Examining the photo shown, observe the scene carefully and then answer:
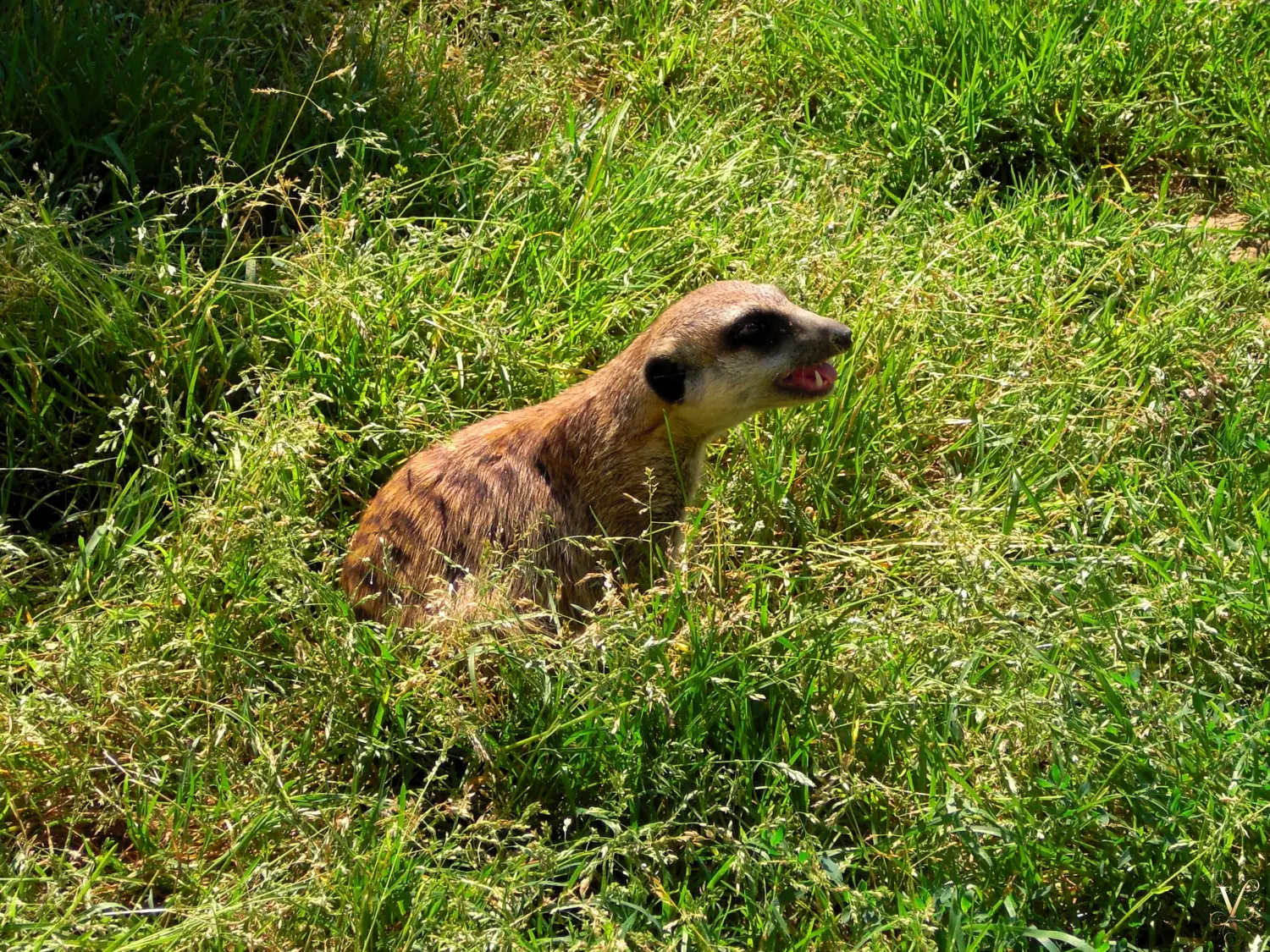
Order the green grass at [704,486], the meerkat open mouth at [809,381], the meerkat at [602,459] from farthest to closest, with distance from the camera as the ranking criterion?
the meerkat open mouth at [809,381], the meerkat at [602,459], the green grass at [704,486]

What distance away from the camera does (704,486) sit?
4.44 metres

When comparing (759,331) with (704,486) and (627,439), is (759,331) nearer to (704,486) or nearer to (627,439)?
(627,439)

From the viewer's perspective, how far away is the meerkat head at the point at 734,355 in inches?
157

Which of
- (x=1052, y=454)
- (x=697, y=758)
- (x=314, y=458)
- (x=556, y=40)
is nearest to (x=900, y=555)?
(x=1052, y=454)

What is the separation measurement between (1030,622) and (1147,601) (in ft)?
0.98

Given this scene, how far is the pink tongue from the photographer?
4047 mm

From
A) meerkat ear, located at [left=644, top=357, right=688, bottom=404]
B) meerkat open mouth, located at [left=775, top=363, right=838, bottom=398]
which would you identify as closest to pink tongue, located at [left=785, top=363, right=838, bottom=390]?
meerkat open mouth, located at [left=775, top=363, right=838, bottom=398]

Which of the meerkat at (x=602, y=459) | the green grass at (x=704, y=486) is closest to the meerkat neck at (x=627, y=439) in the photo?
the meerkat at (x=602, y=459)

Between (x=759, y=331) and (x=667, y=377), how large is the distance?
0.32m

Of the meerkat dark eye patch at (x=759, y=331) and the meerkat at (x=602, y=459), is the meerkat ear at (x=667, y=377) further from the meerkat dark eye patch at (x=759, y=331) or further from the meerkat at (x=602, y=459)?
the meerkat dark eye patch at (x=759, y=331)

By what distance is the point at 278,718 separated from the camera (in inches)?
141

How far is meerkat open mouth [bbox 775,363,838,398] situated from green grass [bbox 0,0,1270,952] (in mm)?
362

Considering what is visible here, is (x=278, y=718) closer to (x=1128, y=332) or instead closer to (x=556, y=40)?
(x=1128, y=332)

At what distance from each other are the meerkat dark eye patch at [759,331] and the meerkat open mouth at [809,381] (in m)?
0.10
